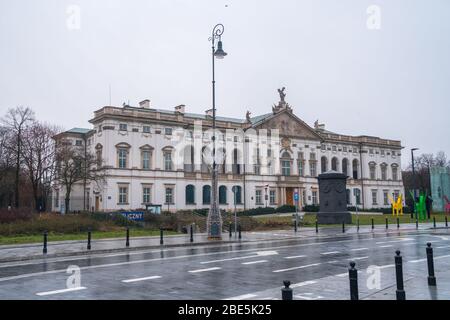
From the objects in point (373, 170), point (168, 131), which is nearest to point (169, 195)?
point (168, 131)

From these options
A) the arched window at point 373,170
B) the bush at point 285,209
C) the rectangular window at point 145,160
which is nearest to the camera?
the rectangular window at point 145,160

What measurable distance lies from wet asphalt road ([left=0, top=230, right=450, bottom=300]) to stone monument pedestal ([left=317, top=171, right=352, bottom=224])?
21.9 meters

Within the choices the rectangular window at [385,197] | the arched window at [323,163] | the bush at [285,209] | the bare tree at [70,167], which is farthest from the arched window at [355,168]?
the bare tree at [70,167]

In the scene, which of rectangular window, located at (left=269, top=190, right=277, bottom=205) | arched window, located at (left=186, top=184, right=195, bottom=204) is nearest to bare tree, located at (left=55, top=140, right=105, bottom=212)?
arched window, located at (left=186, top=184, right=195, bottom=204)

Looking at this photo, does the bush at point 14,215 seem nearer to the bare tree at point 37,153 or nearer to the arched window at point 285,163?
the bare tree at point 37,153

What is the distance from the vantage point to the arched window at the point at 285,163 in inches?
2992

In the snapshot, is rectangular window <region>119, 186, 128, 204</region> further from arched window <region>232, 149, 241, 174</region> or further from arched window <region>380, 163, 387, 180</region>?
arched window <region>380, 163, 387, 180</region>

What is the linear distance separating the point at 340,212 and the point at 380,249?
22.8 metres

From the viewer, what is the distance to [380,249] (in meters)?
19.8

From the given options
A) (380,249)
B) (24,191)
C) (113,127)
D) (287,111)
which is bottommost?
(380,249)

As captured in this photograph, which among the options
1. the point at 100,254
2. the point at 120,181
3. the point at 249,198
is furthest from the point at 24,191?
the point at 100,254

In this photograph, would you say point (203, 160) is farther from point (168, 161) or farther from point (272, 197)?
point (272, 197)

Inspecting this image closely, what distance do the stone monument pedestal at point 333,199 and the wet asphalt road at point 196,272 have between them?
21920 millimetres
